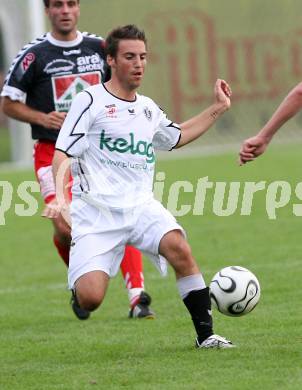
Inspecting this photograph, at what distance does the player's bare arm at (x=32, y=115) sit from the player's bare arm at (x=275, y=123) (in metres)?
1.85

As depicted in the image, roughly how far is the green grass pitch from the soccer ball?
241mm

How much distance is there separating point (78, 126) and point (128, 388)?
71.4 inches

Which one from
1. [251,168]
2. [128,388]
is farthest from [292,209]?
[128,388]

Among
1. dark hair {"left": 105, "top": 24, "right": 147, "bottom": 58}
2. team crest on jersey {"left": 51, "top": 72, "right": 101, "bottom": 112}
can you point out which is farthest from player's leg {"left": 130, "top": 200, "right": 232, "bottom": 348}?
team crest on jersey {"left": 51, "top": 72, "right": 101, "bottom": 112}

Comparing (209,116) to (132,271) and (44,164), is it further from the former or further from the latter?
(44,164)

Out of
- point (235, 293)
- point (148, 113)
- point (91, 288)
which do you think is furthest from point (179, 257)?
point (148, 113)

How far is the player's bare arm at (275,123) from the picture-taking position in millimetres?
7035

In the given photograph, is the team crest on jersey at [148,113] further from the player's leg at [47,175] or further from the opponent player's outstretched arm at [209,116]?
the player's leg at [47,175]

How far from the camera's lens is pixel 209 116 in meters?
7.51

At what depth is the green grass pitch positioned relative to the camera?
6.25 meters

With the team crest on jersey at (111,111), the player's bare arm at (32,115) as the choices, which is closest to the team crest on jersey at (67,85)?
the player's bare arm at (32,115)

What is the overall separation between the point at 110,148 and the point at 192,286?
999 mm

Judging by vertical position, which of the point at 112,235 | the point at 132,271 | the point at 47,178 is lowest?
the point at 132,271

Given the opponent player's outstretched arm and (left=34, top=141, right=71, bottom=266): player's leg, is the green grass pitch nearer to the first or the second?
(left=34, top=141, right=71, bottom=266): player's leg
